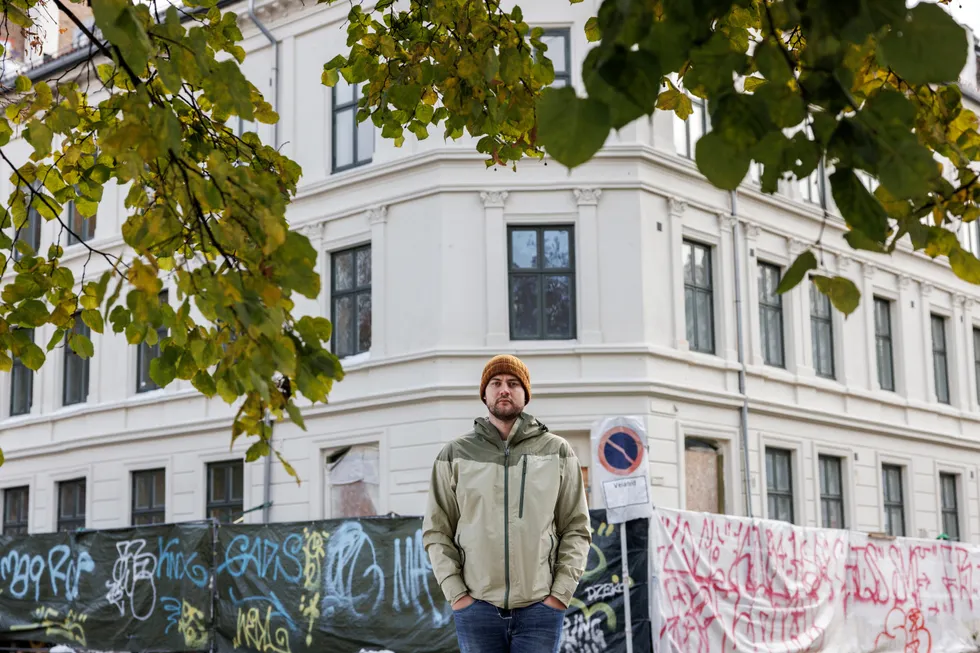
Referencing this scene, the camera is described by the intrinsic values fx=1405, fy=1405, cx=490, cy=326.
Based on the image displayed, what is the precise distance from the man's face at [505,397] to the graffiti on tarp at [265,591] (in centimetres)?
727

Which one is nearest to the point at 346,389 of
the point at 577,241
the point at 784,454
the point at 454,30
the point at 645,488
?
the point at 577,241

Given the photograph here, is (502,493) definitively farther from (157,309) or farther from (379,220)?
(379,220)

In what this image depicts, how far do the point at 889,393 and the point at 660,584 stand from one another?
59.0ft

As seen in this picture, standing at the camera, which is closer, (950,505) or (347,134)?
(347,134)

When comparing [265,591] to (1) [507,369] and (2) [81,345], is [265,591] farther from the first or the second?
(2) [81,345]

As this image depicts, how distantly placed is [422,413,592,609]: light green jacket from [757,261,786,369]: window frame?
20691 mm

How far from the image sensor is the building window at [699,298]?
25547 mm

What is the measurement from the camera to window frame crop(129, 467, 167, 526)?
1125 inches

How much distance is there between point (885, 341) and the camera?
30984 millimetres

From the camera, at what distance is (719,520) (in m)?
14.7

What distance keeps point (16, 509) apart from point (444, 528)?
27.8m

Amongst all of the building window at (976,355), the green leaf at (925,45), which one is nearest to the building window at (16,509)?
the building window at (976,355)

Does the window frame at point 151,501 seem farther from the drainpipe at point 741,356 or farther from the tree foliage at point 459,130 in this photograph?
the tree foliage at point 459,130

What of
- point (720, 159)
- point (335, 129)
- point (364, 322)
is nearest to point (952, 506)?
point (364, 322)
